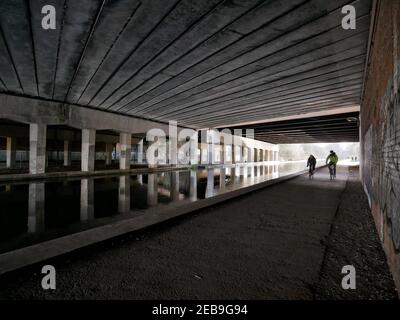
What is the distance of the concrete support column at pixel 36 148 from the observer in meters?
14.2

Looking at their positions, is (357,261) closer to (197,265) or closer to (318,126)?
(197,265)

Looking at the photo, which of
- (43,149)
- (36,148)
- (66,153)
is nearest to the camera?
(36,148)

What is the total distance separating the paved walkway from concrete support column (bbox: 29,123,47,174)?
1411cm

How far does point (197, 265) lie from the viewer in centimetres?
287

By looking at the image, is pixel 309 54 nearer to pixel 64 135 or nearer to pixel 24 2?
pixel 24 2

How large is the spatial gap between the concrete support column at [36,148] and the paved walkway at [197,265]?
46.3 ft

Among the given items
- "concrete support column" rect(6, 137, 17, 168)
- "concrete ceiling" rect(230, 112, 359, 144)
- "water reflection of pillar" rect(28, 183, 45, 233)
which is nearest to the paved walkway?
"water reflection of pillar" rect(28, 183, 45, 233)

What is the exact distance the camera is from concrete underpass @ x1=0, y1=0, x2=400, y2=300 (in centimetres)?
253

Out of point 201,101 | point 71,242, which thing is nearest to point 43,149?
point 201,101

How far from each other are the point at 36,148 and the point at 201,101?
11391 millimetres

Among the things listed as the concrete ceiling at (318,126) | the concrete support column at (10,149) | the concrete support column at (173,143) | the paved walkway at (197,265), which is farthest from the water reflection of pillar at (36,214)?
the concrete support column at (10,149)

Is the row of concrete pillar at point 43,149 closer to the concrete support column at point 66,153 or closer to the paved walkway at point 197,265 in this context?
the concrete support column at point 66,153

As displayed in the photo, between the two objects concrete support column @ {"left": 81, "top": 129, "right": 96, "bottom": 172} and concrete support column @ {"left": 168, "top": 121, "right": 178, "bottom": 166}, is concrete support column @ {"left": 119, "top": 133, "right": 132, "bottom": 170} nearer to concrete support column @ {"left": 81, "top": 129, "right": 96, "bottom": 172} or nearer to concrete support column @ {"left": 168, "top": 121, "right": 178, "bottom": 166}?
concrete support column @ {"left": 81, "top": 129, "right": 96, "bottom": 172}
